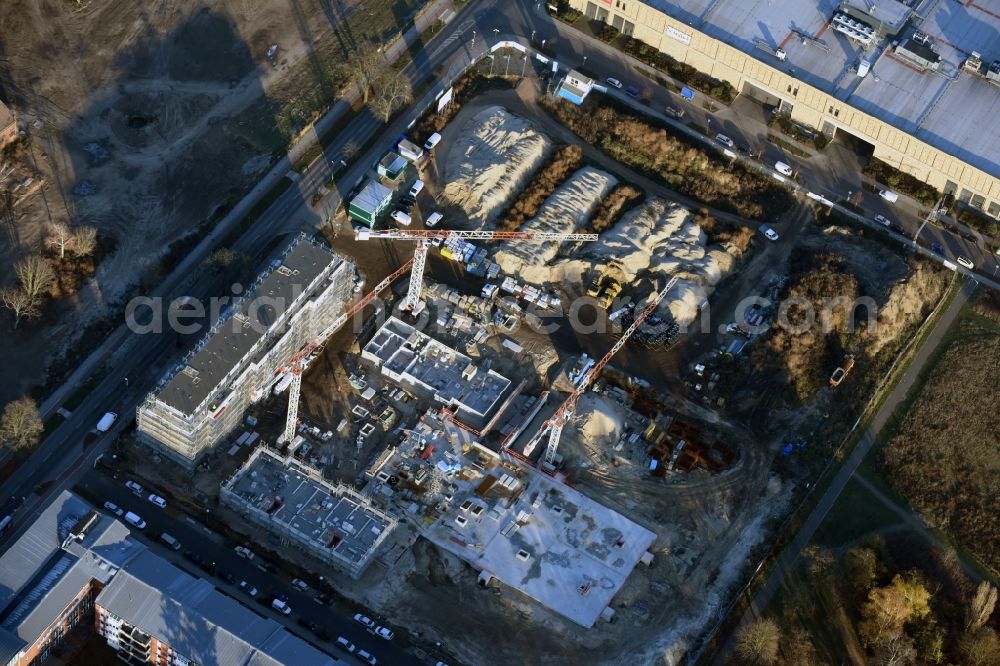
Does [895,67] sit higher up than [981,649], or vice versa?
[895,67]

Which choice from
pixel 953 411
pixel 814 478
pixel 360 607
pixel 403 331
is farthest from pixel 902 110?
pixel 360 607

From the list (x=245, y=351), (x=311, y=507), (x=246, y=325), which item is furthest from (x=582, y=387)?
(x=246, y=325)

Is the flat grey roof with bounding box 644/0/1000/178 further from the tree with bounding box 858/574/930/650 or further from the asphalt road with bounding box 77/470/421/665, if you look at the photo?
the asphalt road with bounding box 77/470/421/665

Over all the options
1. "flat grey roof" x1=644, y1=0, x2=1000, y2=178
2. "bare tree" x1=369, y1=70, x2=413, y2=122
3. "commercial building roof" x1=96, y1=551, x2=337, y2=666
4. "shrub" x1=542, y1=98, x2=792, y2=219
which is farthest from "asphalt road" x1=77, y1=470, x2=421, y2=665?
"flat grey roof" x1=644, y1=0, x2=1000, y2=178

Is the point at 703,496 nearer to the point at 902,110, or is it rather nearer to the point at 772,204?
the point at 772,204

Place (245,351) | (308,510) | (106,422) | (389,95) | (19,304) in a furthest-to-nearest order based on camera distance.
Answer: (389,95)
(19,304)
(106,422)
(245,351)
(308,510)

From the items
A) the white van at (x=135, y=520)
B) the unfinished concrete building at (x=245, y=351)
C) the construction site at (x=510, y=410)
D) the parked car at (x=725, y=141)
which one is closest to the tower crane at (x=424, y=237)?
the construction site at (x=510, y=410)

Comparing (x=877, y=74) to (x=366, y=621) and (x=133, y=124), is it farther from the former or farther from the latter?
(x=366, y=621)
